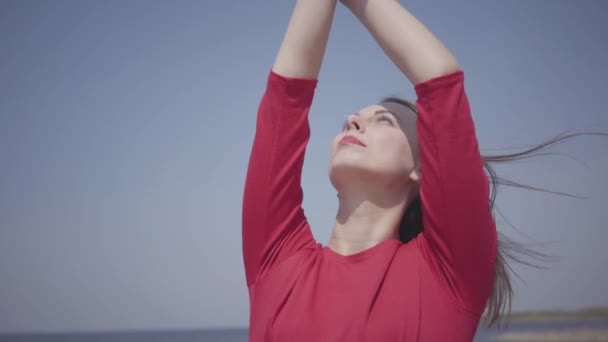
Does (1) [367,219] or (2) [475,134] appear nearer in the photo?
(2) [475,134]

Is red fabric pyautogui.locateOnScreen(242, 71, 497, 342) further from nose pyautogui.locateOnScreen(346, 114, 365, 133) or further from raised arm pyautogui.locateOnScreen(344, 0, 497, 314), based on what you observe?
nose pyautogui.locateOnScreen(346, 114, 365, 133)

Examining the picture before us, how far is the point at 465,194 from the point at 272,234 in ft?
2.27

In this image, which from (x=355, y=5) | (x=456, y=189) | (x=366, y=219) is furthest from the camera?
(x=366, y=219)

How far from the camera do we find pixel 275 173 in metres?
1.85

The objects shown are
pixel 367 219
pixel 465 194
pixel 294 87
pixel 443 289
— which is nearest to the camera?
pixel 465 194

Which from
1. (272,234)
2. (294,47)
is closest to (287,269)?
(272,234)

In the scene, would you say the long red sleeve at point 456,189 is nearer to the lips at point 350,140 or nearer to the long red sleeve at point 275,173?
the lips at point 350,140

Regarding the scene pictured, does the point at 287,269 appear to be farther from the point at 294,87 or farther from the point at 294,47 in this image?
the point at 294,47

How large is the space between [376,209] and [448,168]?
0.44 meters

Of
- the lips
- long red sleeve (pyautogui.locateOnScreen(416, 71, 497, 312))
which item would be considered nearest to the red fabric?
long red sleeve (pyautogui.locateOnScreen(416, 71, 497, 312))

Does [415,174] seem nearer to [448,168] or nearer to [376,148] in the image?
[376,148]

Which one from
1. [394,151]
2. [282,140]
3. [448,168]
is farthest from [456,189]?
[282,140]

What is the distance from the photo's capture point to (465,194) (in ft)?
5.12

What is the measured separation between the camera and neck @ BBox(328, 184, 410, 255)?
1.93 metres
